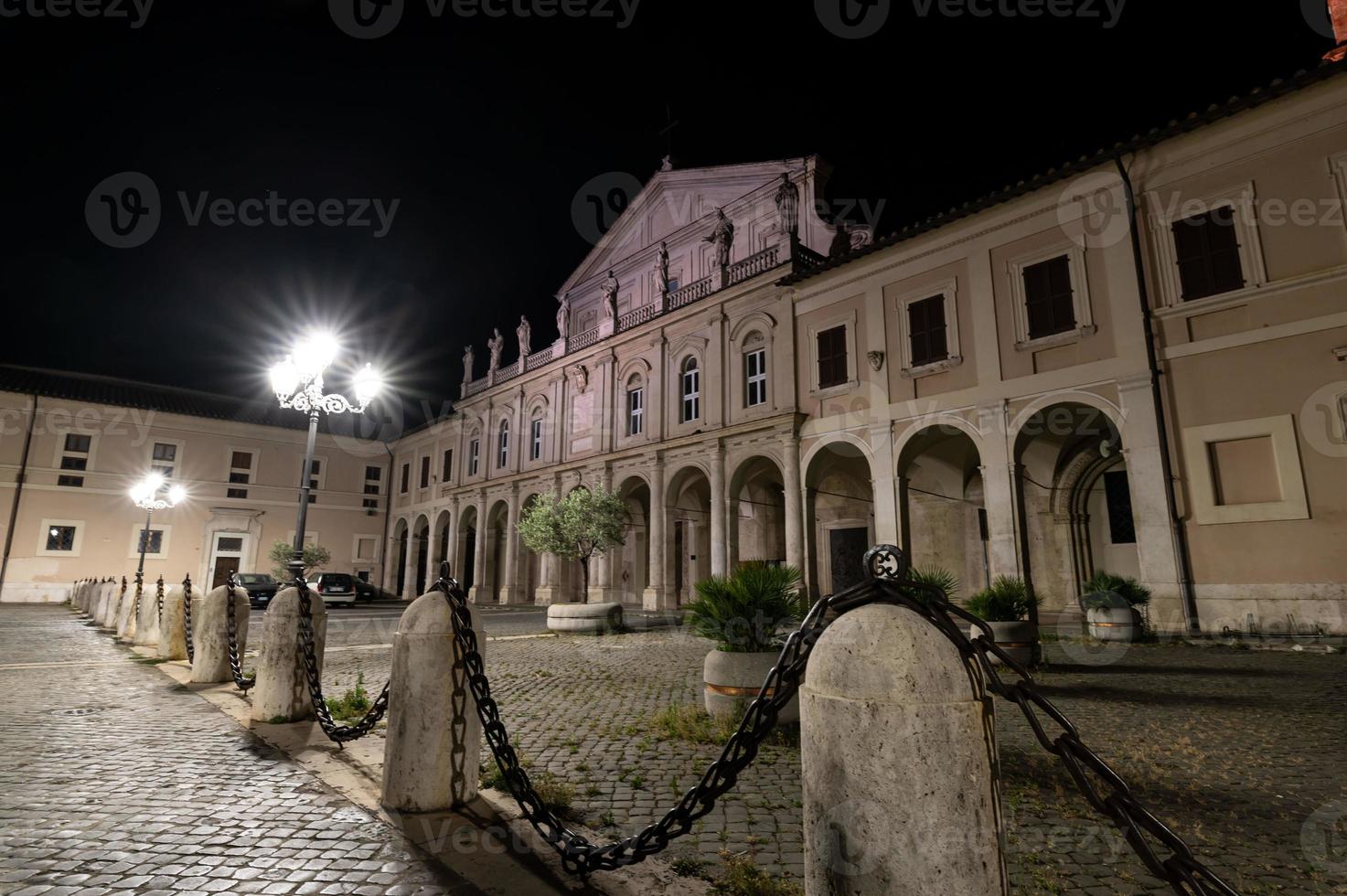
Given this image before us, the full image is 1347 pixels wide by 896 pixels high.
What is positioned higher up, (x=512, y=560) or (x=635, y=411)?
(x=635, y=411)

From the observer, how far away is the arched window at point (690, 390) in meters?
22.3

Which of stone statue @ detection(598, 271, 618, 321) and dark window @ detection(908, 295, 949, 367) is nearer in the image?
dark window @ detection(908, 295, 949, 367)

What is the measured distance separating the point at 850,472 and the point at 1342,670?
1380 cm

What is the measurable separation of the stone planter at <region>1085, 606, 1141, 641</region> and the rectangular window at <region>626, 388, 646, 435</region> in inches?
627

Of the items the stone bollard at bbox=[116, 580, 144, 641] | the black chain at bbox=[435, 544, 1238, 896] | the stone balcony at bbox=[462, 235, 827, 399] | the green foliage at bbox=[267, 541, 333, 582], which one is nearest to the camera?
the black chain at bbox=[435, 544, 1238, 896]

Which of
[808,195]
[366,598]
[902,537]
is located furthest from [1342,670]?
[366,598]

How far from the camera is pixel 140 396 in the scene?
1400 inches

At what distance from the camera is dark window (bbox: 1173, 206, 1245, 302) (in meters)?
12.0

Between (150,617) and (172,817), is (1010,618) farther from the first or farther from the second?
(150,617)

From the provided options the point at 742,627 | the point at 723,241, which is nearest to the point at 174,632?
the point at 742,627

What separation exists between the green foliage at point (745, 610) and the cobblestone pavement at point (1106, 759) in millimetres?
1004

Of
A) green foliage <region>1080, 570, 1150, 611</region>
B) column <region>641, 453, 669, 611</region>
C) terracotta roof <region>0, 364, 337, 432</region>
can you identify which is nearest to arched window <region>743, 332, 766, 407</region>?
column <region>641, 453, 669, 611</region>

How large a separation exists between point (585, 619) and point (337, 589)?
1954cm

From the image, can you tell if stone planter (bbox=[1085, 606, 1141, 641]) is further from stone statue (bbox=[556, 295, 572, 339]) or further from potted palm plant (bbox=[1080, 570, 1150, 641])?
stone statue (bbox=[556, 295, 572, 339])
